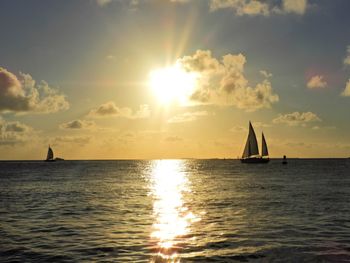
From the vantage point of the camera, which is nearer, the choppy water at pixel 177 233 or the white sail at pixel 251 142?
the choppy water at pixel 177 233

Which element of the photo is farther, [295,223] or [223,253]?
[295,223]

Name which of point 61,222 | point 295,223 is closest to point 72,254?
point 61,222

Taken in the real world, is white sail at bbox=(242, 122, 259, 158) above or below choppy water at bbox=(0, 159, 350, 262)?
above

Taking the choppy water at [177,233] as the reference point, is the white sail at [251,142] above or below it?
above

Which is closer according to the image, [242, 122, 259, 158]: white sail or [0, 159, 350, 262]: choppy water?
[0, 159, 350, 262]: choppy water

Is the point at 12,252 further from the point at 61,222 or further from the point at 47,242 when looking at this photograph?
the point at 61,222

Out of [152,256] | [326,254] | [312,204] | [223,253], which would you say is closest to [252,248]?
[223,253]

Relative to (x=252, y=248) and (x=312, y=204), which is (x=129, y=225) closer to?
(x=252, y=248)

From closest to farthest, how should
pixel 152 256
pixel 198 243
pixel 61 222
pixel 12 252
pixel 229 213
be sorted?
pixel 152 256 < pixel 12 252 < pixel 198 243 < pixel 61 222 < pixel 229 213

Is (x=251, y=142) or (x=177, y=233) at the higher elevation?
(x=251, y=142)

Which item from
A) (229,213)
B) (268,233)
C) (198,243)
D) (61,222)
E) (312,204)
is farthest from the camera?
(312,204)

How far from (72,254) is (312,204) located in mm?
32665

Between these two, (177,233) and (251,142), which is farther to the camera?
(251,142)

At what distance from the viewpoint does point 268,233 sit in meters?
29.2
